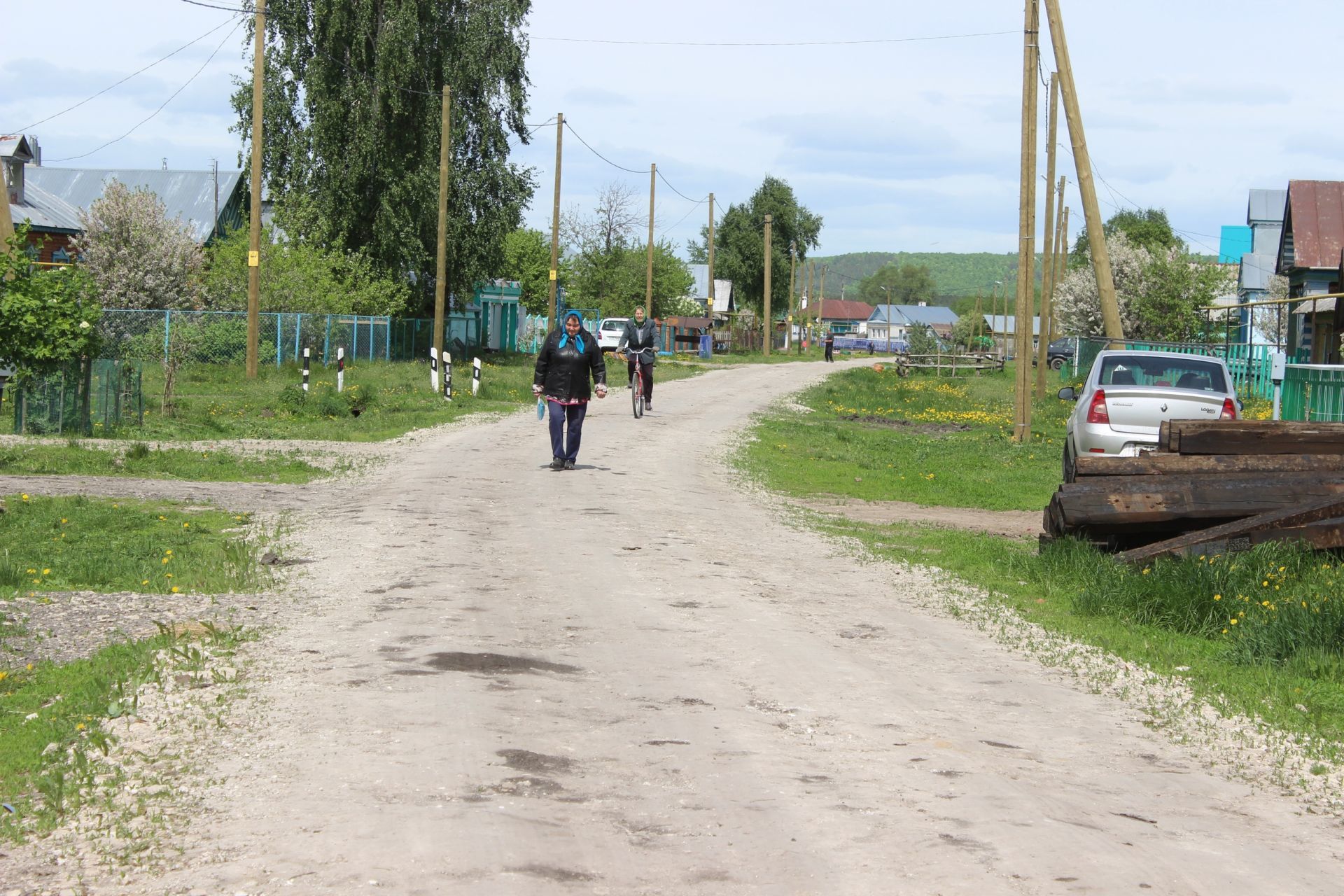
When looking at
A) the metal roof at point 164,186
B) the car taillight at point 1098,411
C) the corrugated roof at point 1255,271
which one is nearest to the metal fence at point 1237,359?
the car taillight at point 1098,411

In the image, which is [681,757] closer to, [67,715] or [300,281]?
[67,715]

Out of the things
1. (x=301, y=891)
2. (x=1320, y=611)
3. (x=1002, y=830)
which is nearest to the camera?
(x=301, y=891)

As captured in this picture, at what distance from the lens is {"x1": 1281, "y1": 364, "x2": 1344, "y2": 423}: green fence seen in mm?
20828

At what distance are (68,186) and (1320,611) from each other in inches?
2572

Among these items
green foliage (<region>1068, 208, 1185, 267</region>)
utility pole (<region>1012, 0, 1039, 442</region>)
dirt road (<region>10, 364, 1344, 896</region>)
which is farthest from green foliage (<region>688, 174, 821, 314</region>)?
dirt road (<region>10, 364, 1344, 896</region>)

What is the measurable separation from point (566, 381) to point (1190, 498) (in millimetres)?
8042

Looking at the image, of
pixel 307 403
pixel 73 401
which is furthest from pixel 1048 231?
pixel 73 401

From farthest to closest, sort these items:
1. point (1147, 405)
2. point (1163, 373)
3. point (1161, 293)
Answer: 1. point (1161, 293)
2. point (1163, 373)
3. point (1147, 405)

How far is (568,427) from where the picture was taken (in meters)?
16.6

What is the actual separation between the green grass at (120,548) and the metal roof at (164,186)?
52901mm

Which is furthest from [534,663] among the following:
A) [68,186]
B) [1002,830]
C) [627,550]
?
[68,186]

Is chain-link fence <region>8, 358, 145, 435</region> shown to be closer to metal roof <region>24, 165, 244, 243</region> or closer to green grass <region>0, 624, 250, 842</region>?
green grass <region>0, 624, 250, 842</region>

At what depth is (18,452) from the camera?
16.8m

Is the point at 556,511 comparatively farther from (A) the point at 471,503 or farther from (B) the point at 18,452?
(B) the point at 18,452
